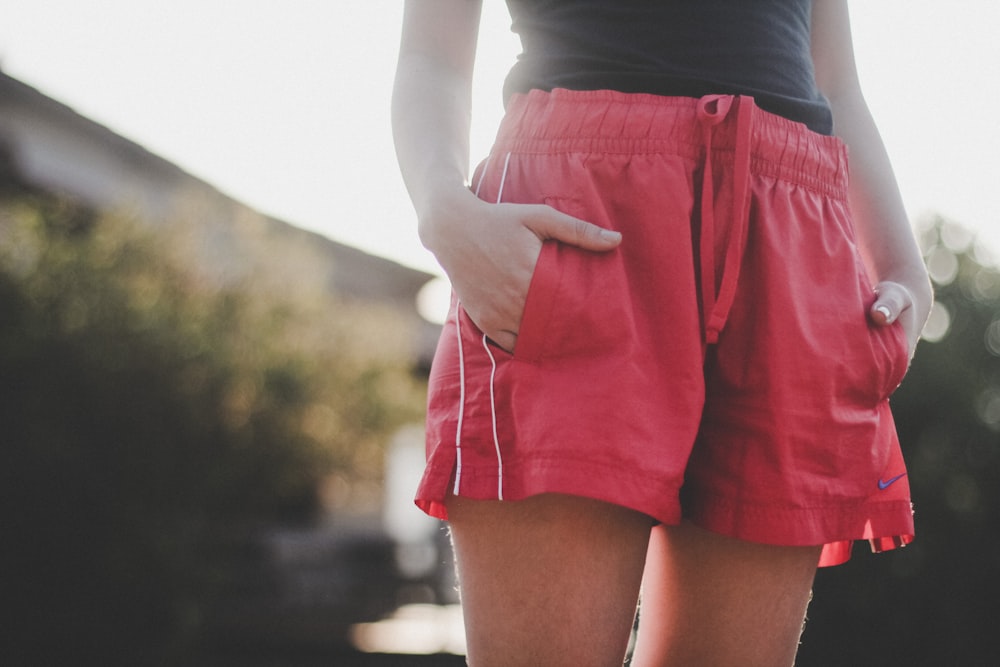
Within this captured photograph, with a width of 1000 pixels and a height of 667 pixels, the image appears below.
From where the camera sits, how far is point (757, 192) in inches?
45.8

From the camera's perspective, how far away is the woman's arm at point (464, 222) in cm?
103

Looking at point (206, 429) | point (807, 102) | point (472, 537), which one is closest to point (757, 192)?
point (807, 102)

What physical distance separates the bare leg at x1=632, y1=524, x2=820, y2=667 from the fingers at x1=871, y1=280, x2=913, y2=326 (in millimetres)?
316

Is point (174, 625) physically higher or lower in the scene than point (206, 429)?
lower

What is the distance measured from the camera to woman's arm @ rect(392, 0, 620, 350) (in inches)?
40.4

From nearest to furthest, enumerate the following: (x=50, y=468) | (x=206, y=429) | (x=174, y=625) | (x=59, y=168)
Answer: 1. (x=50, y=468)
2. (x=174, y=625)
3. (x=206, y=429)
4. (x=59, y=168)

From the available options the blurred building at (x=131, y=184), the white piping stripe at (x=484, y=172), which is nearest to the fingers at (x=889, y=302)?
the white piping stripe at (x=484, y=172)

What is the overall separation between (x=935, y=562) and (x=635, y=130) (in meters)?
7.86

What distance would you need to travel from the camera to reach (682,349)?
1.07 m

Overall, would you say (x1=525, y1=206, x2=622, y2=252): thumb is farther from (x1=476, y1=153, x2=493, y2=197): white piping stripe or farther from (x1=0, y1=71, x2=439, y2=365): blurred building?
(x1=0, y1=71, x2=439, y2=365): blurred building

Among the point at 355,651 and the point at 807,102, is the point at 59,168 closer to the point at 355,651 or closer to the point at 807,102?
the point at 355,651

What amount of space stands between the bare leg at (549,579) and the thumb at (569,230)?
29 centimetres

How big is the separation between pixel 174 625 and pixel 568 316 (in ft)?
19.8

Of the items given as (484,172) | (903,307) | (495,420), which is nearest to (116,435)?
(484,172)
